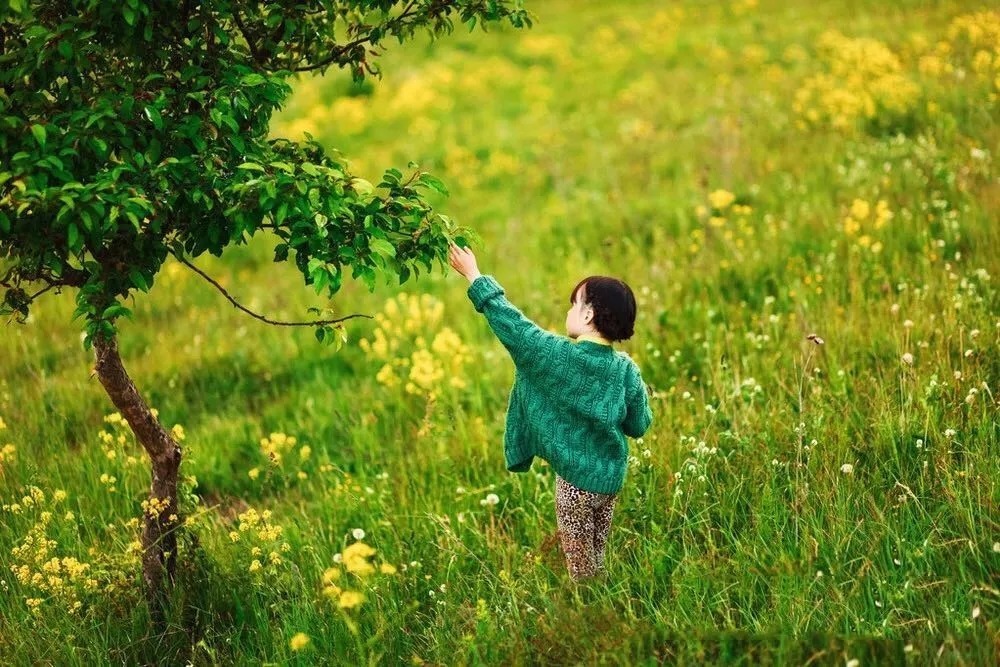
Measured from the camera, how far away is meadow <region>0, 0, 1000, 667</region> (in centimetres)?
321

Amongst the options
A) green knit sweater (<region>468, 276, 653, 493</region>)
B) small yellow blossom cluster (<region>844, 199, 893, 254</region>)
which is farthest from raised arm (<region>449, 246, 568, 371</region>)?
small yellow blossom cluster (<region>844, 199, 893, 254</region>)

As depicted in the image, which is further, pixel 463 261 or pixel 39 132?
pixel 463 261

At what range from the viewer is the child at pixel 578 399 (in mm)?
3160

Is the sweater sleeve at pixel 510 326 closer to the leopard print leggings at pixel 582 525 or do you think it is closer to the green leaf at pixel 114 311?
the leopard print leggings at pixel 582 525

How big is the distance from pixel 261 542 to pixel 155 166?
6.47 feet

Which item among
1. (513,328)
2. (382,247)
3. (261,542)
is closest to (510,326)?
(513,328)

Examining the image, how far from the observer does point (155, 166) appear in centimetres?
295

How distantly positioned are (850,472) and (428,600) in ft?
6.37

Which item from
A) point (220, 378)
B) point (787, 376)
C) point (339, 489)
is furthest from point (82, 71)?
point (787, 376)

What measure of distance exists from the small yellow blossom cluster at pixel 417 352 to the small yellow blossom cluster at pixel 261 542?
124 centimetres

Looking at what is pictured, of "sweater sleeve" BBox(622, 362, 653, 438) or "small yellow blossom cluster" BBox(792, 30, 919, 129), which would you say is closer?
"sweater sleeve" BBox(622, 362, 653, 438)

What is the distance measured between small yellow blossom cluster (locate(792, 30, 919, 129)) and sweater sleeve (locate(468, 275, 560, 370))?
Result: 622 centimetres

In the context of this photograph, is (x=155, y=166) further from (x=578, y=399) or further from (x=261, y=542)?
(x=261, y=542)

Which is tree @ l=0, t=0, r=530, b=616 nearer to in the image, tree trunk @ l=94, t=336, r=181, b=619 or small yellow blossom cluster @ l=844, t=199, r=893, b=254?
tree trunk @ l=94, t=336, r=181, b=619
